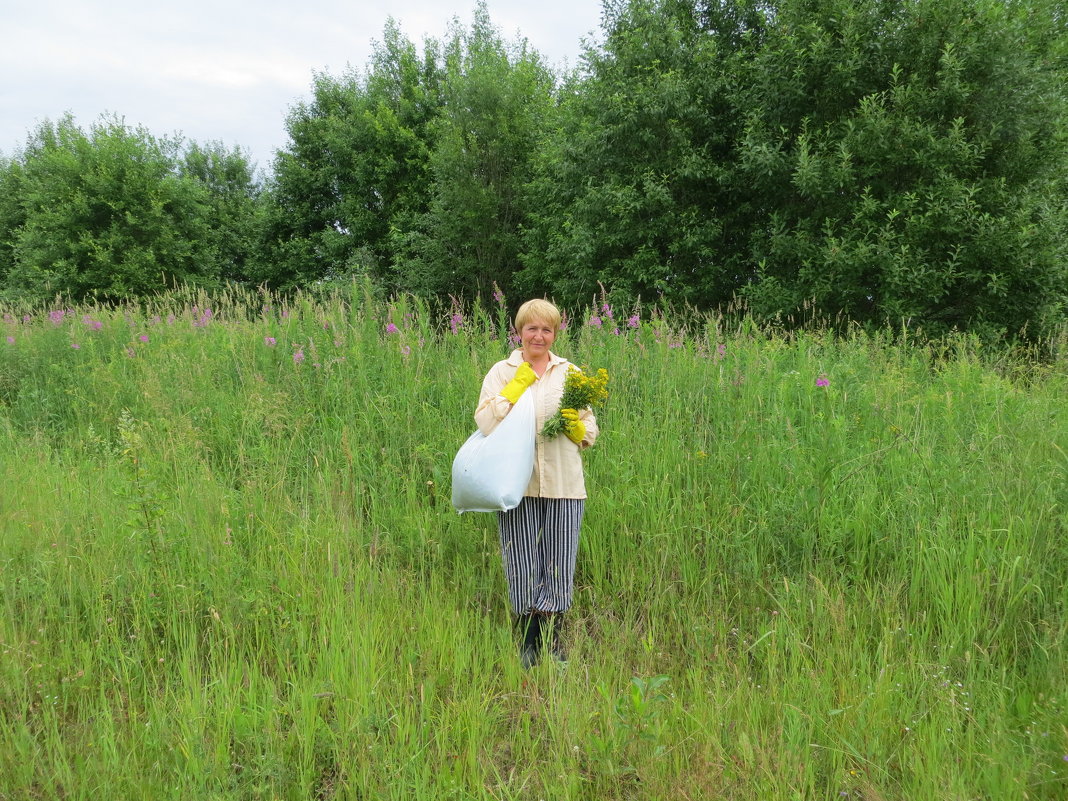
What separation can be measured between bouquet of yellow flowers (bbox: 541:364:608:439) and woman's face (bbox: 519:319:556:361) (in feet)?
0.70

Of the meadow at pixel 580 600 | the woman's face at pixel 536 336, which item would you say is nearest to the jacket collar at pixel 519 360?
the woman's face at pixel 536 336

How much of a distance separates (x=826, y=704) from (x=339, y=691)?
5.81 ft

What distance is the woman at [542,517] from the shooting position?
9.31 ft

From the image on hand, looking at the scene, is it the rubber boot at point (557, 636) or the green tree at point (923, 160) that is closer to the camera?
the rubber boot at point (557, 636)

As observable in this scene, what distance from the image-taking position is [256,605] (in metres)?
2.83

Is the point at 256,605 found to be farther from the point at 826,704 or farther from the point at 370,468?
the point at 826,704

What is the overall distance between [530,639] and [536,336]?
136cm

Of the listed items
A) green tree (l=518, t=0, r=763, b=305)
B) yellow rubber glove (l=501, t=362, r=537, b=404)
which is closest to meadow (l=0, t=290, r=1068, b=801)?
yellow rubber glove (l=501, t=362, r=537, b=404)

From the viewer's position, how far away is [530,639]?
287 cm

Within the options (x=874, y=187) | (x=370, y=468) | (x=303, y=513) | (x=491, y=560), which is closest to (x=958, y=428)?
(x=491, y=560)

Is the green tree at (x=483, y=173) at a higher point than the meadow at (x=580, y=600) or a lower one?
higher

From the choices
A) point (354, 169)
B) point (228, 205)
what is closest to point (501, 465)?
point (354, 169)

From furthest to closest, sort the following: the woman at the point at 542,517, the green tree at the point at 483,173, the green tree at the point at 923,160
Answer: the green tree at the point at 483,173
the green tree at the point at 923,160
the woman at the point at 542,517

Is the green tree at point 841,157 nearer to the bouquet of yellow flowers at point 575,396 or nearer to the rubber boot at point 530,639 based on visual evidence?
the bouquet of yellow flowers at point 575,396
